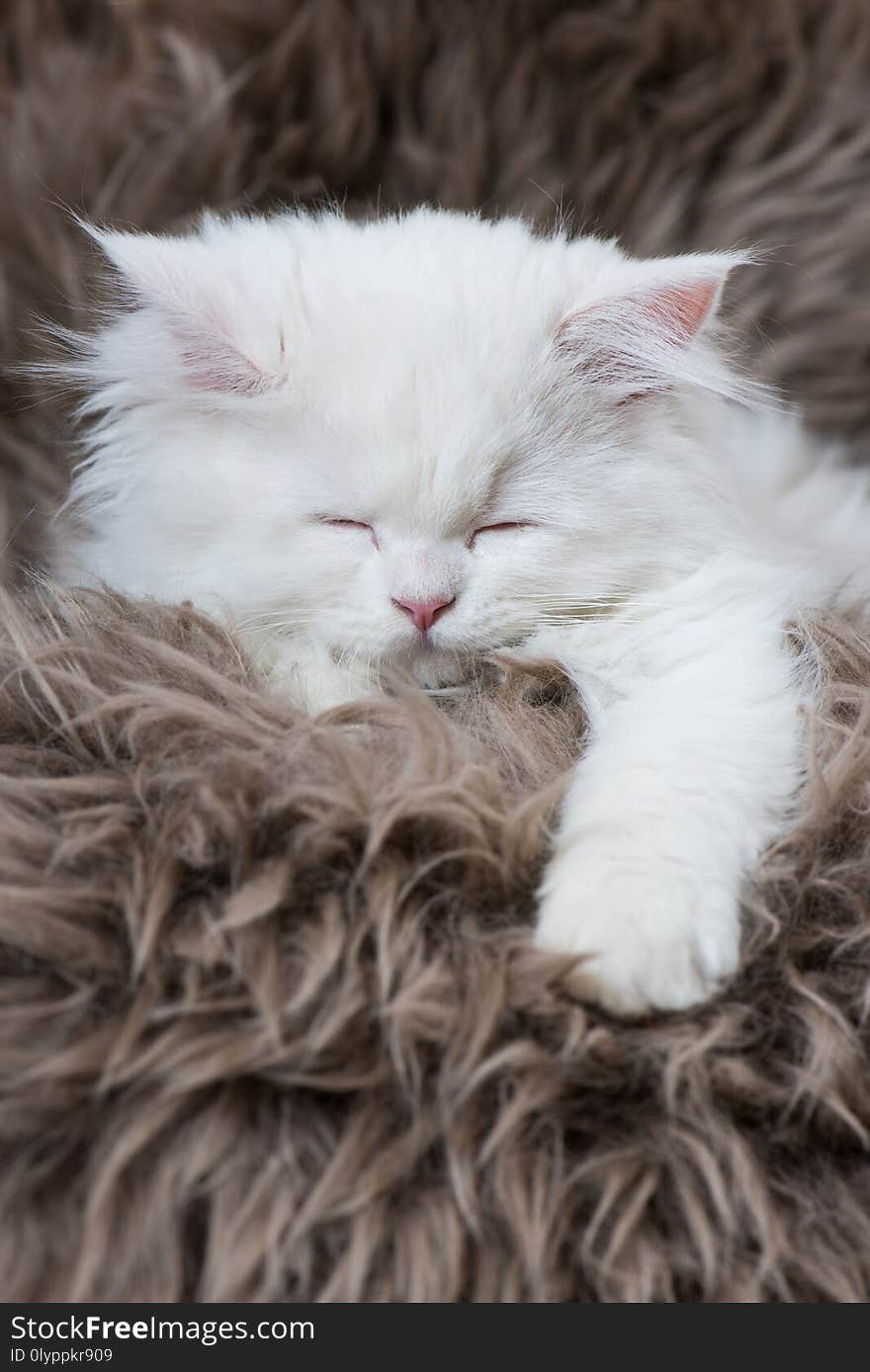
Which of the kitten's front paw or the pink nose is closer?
the kitten's front paw

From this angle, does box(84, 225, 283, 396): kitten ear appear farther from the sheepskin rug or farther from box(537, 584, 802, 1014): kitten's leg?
box(537, 584, 802, 1014): kitten's leg

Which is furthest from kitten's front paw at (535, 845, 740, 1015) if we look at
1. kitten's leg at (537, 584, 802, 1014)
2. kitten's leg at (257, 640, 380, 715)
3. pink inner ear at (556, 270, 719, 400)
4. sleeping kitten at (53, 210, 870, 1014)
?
pink inner ear at (556, 270, 719, 400)

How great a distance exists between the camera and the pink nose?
0.80m

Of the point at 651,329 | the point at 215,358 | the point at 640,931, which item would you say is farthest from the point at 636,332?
the point at 640,931

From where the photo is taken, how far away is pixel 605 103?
1.10m

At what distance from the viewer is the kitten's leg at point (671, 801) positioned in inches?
22.9

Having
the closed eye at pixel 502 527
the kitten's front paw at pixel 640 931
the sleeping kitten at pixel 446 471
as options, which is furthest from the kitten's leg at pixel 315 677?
the kitten's front paw at pixel 640 931

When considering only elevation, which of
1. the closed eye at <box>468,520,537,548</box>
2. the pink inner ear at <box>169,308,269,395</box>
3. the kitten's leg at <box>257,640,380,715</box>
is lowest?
the kitten's leg at <box>257,640,380,715</box>

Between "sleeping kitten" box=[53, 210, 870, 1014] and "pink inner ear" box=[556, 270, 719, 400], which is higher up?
"pink inner ear" box=[556, 270, 719, 400]

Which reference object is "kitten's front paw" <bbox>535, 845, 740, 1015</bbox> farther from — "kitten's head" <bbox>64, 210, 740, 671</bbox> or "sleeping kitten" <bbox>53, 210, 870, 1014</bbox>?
"kitten's head" <bbox>64, 210, 740, 671</bbox>

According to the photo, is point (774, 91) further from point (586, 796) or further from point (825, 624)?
point (586, 796)

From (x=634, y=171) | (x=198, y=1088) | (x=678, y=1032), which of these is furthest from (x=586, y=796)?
(x=634, y=171)

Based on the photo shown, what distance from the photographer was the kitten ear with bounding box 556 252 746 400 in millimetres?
826

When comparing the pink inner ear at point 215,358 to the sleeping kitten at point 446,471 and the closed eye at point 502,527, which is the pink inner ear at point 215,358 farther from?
the closed eye at point 502,527
